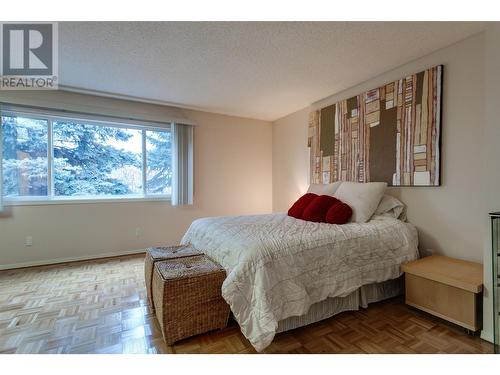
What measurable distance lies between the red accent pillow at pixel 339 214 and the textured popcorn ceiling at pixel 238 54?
147 centimetres

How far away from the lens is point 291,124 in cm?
418

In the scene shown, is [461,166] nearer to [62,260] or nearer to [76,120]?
[76,120]

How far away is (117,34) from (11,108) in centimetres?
210

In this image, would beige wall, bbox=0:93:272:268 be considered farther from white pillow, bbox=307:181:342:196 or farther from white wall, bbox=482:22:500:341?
white wall, bbox=482:22:500:341

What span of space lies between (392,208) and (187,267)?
213 centimetres

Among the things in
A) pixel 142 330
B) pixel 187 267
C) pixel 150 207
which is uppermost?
pixel 150 207

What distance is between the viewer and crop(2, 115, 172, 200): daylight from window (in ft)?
9.86

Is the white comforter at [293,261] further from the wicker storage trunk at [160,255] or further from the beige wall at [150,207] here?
the beige wall at [150,207]

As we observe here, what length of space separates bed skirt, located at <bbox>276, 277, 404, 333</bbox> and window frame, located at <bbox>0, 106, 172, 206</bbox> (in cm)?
281

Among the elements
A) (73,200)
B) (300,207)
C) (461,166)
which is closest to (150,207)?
(73,200)

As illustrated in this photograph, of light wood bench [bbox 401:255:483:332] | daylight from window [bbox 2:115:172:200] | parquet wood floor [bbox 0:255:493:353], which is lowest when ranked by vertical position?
parquet wood floor [bbox 0:255:493:353]

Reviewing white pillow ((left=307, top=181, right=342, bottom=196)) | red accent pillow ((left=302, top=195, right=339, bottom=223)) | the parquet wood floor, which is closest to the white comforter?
the parquet wood floor

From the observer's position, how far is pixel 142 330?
5.68 feet
